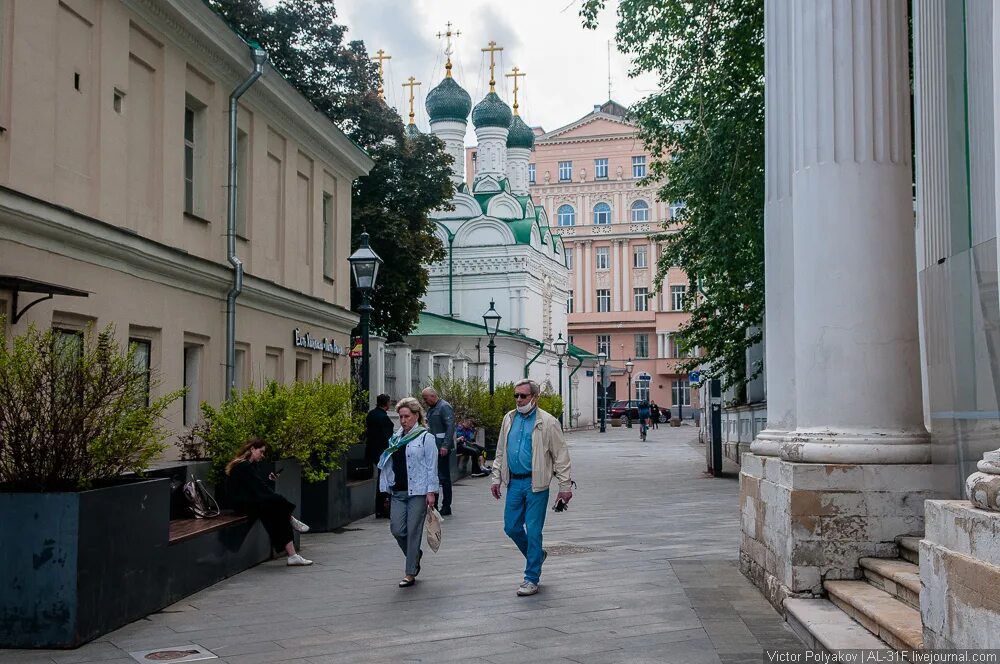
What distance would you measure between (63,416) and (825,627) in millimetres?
5241

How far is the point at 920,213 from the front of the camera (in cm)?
952

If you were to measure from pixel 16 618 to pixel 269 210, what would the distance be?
14067 mm

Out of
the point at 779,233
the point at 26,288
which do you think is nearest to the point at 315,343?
the point at 26,288

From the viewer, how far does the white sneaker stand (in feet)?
32.0

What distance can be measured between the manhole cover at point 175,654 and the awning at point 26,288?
507 centimetres

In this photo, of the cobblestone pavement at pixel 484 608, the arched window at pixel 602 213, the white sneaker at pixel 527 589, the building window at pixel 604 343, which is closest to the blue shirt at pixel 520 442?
the white sneaker at pixel 527 589

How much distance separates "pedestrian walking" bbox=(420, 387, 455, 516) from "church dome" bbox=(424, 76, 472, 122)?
2048 inches

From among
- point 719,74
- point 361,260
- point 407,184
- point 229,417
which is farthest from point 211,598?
point 407,184

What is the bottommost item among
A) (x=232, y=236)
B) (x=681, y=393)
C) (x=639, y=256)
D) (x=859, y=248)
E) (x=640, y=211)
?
(x=681, y=393)

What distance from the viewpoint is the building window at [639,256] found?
91.4 metres

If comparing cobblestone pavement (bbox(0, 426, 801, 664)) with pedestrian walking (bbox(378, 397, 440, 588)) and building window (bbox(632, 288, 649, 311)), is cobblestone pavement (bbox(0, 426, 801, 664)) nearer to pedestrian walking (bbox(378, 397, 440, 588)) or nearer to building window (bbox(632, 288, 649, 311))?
pedestrian walking (bbox(378, 397, 440, 588))

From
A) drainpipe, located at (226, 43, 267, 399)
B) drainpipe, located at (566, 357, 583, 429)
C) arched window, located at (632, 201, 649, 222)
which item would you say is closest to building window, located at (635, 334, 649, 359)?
arched window, located at (632, 201, 649, 222)

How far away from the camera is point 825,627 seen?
24.1ft

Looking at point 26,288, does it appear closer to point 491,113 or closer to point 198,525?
point 198,525
